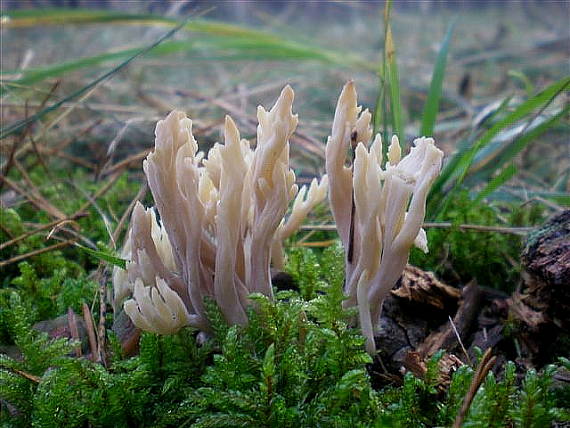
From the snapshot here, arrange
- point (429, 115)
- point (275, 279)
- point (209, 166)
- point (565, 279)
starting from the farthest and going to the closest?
point (429, 115) → point (275, 279) → point (209, 166) → point (565, 279)

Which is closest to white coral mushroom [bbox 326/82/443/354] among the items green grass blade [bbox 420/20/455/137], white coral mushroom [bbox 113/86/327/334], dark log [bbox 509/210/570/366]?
white coral mushroom [bbox 113/86/327/334]

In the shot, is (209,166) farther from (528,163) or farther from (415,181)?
(528,163)

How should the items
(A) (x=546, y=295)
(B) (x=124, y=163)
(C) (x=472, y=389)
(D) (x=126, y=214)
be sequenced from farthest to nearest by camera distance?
(B) (x=124, y=163), (D) (x=126, y=214), (A) (x=546, y=295), (C) (x=472, y=389)

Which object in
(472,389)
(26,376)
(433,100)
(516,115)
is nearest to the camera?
(472,389)

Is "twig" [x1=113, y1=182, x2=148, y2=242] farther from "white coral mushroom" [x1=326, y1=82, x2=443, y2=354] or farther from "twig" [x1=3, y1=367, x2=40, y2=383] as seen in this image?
"white coral mushroom" [x1=326, y1=82, x2=443, y2=354]

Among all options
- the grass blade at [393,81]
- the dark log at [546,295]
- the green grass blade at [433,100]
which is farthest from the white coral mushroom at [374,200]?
the green grass blade at [433,100]

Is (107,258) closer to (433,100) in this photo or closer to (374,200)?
(374,200)

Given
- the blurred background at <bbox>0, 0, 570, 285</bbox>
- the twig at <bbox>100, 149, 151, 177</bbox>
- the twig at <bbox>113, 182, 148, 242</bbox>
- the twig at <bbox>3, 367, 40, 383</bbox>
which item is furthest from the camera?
the twig at <bbox>100, 149, 151, 177</bbox>

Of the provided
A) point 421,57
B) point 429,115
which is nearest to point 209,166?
point 429,115

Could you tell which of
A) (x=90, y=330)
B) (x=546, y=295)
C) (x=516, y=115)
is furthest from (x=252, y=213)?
(x=516, y=115)
